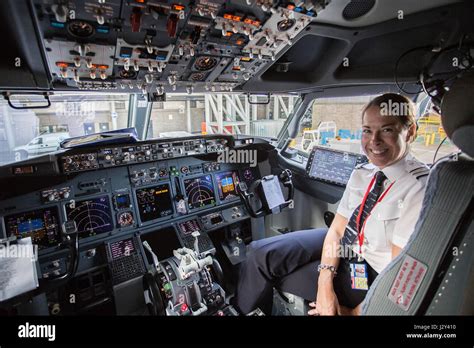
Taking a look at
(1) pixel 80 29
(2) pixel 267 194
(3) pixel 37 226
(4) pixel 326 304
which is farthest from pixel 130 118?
(4) pixel 326 304

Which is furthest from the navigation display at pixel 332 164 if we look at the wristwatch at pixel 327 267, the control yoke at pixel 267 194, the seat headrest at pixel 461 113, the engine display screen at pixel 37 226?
the engine display screen at pixel 37 226

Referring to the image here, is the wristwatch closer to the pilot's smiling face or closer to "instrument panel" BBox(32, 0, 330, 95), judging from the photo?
the pilot's smiling face

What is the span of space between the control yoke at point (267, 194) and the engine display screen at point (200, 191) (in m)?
0.34

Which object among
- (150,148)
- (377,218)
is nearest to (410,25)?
(377,218)

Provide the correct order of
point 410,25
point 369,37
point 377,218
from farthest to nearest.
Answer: point 369,37 < point 410,25 < point 377,218

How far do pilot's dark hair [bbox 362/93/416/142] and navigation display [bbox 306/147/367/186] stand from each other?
3.77ft

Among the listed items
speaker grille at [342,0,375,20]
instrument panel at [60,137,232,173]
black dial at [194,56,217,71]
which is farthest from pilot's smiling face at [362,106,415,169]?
instrument panel at [60,137,232,173]

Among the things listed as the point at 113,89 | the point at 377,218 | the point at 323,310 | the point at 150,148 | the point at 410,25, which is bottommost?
the point at 323,310

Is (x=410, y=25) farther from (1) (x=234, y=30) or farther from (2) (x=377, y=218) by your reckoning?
(2) (x=377, y=218)

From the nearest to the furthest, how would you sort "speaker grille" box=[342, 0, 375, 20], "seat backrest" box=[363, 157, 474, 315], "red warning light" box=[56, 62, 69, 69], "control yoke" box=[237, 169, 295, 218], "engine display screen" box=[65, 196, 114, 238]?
"seat backrest" box=[363, 157, 474, 315] < "red warning light" box=[56, 62, 69, 69] < "speaker grille" box=[342, 0, 375, 20] < "engine display screen" box=[65, 196, 114, 238] < "control yoke" box=[237, 169, 295, 218]

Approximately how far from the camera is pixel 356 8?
5.83ft

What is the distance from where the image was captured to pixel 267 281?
152 cm

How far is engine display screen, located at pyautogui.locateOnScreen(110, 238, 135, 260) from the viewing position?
215 cm

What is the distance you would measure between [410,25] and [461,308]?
2000 millimetres
